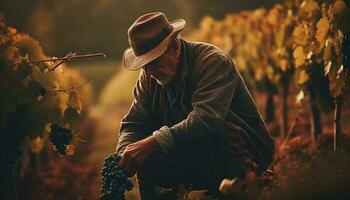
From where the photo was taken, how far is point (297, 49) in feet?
25.8

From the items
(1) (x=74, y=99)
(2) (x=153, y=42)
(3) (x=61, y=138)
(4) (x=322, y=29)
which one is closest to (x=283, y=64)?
(4) (x=322, y=29)

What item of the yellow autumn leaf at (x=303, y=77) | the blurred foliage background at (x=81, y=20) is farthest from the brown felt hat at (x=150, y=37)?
the blurred foliage background at (x=81, y=20)

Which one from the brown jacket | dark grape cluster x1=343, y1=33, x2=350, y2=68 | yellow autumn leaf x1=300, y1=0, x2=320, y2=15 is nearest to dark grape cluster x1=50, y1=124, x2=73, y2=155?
the brown jacket

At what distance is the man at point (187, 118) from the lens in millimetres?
4934

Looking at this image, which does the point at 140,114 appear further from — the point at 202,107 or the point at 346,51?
the point at 346,51

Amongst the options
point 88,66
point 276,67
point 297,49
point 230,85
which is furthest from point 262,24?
point 88,66

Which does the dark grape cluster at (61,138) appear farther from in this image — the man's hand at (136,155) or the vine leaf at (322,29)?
the vine leaf at (322,29)

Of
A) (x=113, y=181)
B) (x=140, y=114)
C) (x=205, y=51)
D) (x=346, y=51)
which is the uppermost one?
(x=205, y=51)

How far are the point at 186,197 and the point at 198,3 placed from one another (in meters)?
21.0

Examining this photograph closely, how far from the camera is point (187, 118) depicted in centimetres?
496

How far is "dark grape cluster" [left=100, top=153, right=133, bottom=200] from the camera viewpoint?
15.9ft

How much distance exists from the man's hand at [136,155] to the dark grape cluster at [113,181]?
0.05 meters

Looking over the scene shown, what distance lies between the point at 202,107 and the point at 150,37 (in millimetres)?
627

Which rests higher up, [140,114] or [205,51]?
[205,51]
